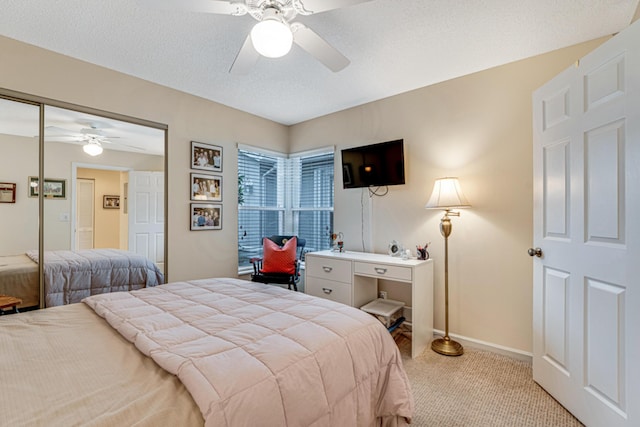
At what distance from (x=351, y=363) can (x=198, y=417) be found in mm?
654

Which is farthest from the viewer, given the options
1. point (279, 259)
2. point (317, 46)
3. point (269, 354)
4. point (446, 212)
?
point (279, 259)

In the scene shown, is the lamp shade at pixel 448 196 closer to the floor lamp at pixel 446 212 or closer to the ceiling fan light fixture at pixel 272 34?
the floor lamp at pixel 446 212

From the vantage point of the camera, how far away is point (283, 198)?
14.4ft

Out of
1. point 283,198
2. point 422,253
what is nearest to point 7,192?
point 283,198

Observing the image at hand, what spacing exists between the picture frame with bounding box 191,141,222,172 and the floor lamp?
2.34m

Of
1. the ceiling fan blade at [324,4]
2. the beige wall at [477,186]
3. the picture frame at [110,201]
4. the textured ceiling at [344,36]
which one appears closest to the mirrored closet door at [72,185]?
the picture frame at [110,201]

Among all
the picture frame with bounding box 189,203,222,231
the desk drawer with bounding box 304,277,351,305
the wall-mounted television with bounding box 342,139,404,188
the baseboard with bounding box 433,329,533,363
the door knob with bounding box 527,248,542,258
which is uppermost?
the wall-mounted television with bounding box 342,139,404,188

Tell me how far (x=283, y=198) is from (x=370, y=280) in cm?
187

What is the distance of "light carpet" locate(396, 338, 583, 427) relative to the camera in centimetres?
176

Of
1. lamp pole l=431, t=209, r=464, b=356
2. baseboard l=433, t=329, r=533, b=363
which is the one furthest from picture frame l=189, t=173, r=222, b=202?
baseboard l=433, t=329, r=533, b=363

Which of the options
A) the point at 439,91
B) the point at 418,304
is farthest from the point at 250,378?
the point at 439,91

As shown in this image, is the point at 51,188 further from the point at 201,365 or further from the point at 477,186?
the point at 477,186

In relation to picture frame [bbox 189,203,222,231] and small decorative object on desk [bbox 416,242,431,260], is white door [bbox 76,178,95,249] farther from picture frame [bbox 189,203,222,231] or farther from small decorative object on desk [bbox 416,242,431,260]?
small decorative object on desk [bbox 416,242,431,260]

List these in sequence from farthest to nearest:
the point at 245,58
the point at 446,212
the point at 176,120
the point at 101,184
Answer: the point at 176,120
the point at 446,212
the point at 101,184
the point at 245,58
